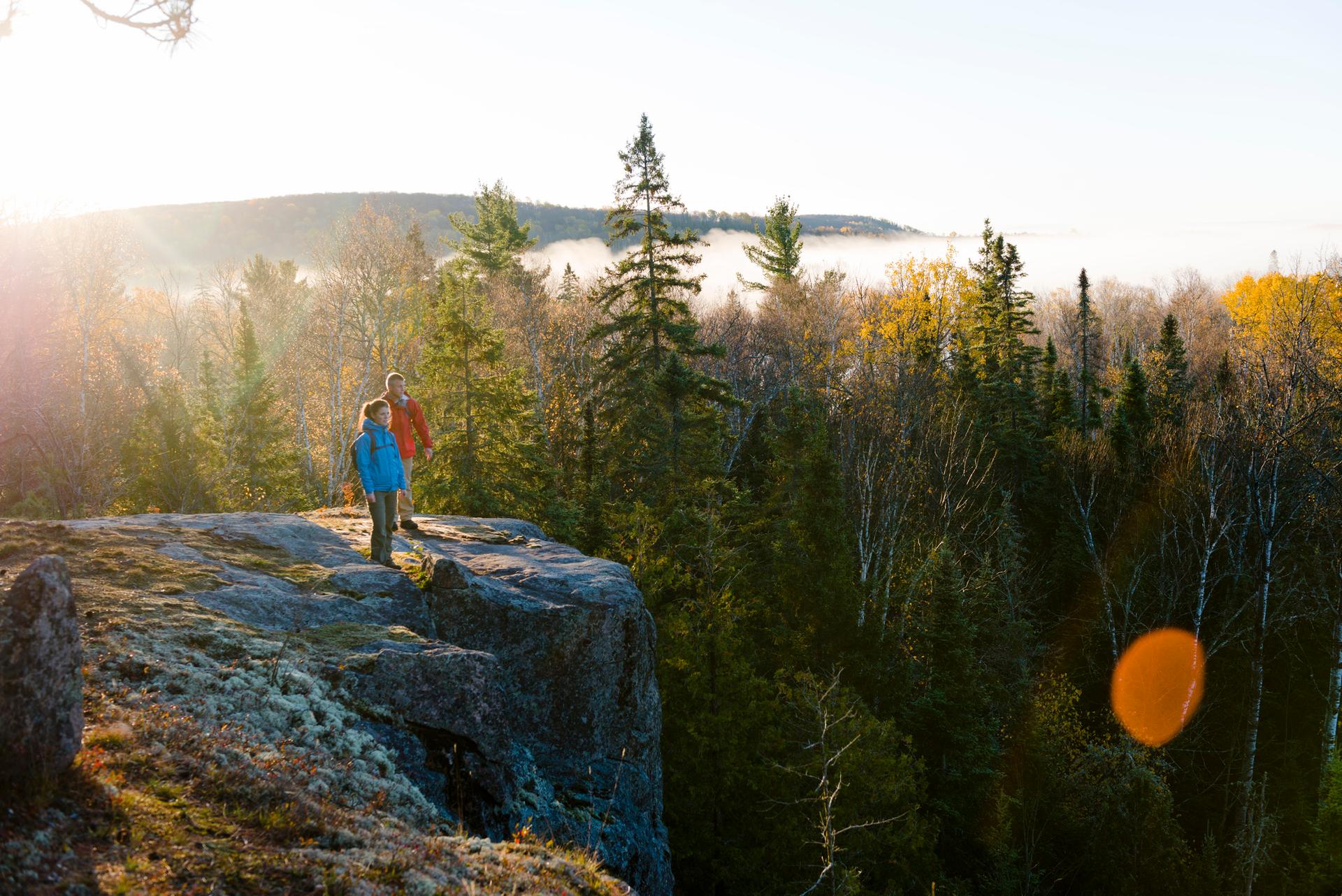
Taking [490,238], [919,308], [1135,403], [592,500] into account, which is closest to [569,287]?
[490,238]

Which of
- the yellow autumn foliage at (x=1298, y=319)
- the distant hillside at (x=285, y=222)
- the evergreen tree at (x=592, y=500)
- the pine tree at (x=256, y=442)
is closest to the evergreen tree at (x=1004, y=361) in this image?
the yellow autumn foliage at (x=1298, y=319)

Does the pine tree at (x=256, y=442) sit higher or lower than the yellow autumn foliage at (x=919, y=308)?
lower

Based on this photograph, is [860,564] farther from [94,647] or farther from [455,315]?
[94,647]

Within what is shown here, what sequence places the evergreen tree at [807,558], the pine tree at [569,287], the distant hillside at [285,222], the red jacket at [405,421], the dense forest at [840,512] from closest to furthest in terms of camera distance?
the red jacket at [405,421], the dense forest at [840,512], the evergreen tree at [807,558], the pine tree at [569,287], the distant hillside at [285,222]

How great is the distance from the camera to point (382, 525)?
9539 millimetres

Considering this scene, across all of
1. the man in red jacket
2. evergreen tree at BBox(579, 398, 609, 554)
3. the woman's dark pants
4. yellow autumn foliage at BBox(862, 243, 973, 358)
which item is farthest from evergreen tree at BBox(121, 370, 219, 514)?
yellow autumn foliage at BBox(862, 243, 973, 358)

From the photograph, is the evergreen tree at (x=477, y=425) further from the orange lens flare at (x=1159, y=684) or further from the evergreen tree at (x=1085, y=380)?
the evergreen tree at (x=1085, y=380)

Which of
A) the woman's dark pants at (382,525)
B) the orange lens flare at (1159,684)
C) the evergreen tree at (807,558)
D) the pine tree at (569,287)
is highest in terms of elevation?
the pine tree at (569,287)

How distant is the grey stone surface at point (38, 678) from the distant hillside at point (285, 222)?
326ft

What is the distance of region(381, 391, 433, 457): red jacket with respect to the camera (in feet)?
37.0

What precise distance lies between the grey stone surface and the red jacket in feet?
23.0

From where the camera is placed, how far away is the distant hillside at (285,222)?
118000 mm

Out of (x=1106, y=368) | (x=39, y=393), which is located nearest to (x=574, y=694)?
(x=39, y=393)

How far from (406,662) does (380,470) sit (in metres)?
2.88
